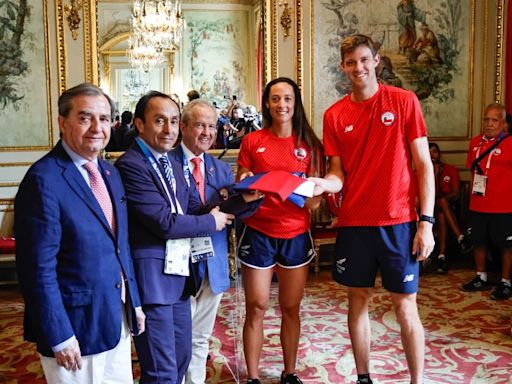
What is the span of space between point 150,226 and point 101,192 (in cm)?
33

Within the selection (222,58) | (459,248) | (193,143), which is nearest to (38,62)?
(222,58)

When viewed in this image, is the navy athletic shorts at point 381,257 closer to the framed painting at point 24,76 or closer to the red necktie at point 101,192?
the red necktie at point 101,192

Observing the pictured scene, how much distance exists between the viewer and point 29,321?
179 centimetres

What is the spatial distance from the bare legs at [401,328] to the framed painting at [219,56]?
3275 mm

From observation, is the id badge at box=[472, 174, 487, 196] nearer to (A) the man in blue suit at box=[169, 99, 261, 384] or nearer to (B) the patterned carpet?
(B) the patterned carpet

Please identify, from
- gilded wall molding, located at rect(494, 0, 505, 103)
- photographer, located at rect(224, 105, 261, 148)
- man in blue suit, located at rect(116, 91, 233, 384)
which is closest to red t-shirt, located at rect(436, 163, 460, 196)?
gilded wall molding, located at rect(494, 0, 505, 103)

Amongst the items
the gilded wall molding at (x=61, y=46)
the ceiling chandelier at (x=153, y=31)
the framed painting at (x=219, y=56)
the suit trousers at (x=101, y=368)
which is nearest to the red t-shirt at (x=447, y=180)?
the framed painting at (x=219, y=56)

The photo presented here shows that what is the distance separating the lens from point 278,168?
279cm

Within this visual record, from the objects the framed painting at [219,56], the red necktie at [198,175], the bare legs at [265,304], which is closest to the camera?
the red necktie at [198,175]

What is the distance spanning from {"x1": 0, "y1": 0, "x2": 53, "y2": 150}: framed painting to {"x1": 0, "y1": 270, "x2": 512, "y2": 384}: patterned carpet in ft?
5.22

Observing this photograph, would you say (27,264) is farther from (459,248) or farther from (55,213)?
(459,248)

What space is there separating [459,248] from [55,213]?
5.39m

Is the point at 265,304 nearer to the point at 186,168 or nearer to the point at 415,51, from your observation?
the point at 186,168

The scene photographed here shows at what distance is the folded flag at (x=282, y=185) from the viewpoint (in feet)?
7.98
